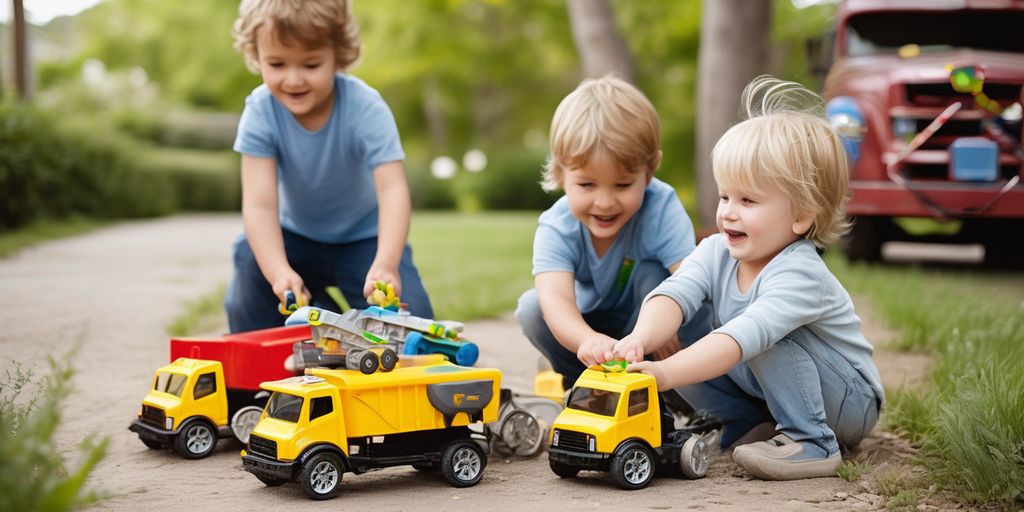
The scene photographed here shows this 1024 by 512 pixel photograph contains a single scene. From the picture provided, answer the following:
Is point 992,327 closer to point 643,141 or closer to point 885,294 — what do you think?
point 885,294

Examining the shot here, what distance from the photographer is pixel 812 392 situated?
3.20 m

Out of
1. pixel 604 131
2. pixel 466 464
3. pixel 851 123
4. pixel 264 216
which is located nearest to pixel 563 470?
pixel 466 464

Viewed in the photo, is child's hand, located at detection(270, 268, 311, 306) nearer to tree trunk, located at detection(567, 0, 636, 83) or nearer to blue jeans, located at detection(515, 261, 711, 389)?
blue jeans, located at detection(515, 261, 711, 389)

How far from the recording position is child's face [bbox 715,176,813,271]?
126 inches

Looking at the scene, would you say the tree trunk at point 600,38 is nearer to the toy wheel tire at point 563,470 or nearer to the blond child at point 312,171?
the blond child at point 312,171

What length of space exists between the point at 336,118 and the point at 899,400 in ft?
7.66

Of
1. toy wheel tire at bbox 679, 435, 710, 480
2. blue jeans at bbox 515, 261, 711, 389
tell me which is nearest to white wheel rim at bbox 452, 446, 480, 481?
toy wheel tire at bbox 679, 435, 710, 480

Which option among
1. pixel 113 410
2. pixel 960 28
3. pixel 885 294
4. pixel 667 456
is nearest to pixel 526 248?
pixel 960 28

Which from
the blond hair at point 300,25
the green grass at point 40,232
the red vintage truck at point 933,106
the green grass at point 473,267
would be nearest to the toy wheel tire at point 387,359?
the blond hair at point 300,25

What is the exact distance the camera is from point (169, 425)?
11.0 ft

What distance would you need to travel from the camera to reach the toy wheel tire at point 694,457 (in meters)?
3.11

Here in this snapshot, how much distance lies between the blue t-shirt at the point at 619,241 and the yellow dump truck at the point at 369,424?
647 mm

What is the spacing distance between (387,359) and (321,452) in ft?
1.04

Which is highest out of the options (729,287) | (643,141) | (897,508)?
(643,141)
